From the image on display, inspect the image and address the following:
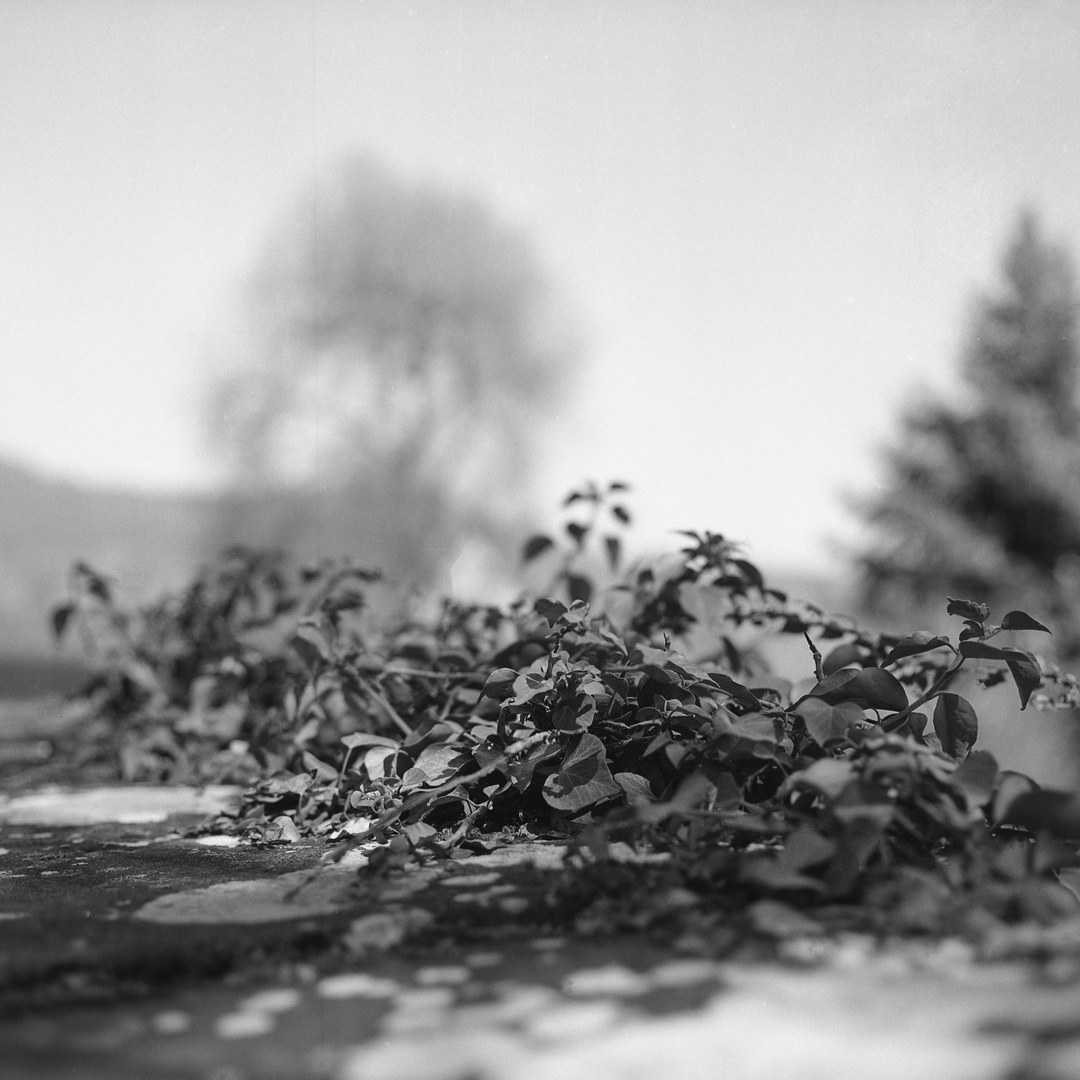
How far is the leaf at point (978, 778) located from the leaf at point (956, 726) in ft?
0.44

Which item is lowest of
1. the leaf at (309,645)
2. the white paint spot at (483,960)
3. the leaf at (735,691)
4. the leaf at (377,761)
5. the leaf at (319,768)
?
the white paint spot at (483,960)

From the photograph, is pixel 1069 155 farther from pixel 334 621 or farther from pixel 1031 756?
pixel 334 621

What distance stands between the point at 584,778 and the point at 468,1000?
16.2 inches

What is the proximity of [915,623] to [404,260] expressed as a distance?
6.45 metres

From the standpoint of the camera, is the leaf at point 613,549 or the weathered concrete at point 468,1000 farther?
the leaf at point 613,549

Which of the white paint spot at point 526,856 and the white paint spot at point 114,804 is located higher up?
the white paint spot at point 526,856

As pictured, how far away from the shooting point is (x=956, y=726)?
1055mm

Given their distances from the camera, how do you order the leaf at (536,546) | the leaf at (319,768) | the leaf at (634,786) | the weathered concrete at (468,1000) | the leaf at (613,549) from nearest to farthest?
the weathered concrete at (468,1000) < the leaf at (634,786) < the leaf at (319,768) < the leaf at (536,546) < the leaf at (613,549)

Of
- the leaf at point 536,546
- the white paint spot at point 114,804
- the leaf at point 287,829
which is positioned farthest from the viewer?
the leaf at point 536,546

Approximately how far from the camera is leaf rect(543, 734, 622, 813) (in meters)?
1.11

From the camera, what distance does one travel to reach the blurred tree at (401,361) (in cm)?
1170

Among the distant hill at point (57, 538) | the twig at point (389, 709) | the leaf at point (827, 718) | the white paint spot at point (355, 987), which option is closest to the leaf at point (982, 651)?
the leaf at point (827, 718)

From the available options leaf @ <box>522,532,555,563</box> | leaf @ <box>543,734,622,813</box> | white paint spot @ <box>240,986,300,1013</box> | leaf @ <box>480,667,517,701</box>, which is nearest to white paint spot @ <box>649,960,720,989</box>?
white paint spot @ <box>240,986,300,1013</box>

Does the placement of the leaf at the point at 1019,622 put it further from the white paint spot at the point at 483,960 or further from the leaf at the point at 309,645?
the leaf at the point at 309,645
